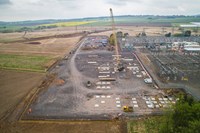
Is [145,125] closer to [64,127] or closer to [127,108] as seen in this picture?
[127,108]

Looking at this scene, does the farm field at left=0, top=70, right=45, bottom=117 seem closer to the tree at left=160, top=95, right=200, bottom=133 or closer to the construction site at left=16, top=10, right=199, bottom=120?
the construction site at left=16, top=10, right=199, bottom=120

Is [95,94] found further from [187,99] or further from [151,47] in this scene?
[151,47]

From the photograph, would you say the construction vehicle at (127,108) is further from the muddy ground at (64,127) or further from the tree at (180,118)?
the tree at (180,118)

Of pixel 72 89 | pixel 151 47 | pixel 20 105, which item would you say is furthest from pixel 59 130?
pixel 151 47

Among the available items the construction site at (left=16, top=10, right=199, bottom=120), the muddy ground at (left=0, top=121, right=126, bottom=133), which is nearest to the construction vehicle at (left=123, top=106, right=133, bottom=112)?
the construction site at (left=16, top=10, right=199, bottom=120)

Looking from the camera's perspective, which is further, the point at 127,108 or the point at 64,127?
the point at 127,108

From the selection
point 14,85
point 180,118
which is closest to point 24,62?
point 14,85

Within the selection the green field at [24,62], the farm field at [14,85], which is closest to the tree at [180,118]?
the farm field at [14,85]

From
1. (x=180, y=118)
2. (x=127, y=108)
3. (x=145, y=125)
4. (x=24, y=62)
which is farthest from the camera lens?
(x=24, y=62)
